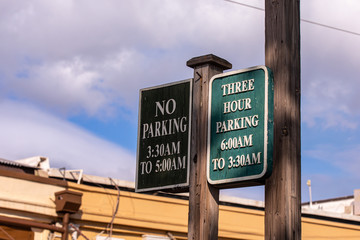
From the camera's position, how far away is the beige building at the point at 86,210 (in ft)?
46.9

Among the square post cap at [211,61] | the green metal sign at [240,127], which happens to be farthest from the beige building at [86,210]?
the green metal sign at [240,127]

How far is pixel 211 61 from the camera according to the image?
5.68 meters

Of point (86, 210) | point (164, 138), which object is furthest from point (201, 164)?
point (86, 210)

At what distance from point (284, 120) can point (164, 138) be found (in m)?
1.21

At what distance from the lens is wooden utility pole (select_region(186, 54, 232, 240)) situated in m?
5.38

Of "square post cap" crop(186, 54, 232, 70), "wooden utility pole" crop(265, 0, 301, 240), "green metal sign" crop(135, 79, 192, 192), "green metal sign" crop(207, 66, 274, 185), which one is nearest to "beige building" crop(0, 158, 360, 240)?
"green metal sign" crop(135, 79, 192, 192)

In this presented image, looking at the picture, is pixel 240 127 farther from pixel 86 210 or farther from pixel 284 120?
pixel 86 210

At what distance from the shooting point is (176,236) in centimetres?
1623

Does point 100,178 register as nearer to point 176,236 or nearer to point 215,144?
point 176,236

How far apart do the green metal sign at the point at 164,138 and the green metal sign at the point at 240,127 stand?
0.32 meters

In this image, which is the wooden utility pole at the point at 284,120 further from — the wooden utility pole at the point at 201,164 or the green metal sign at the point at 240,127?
the wooden utility pole at the point at 201,164

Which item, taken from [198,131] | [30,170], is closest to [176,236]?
[30,170]

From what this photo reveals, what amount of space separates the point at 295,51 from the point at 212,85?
2.57ft

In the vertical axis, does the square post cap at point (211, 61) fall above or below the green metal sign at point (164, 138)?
above
